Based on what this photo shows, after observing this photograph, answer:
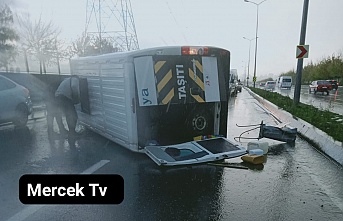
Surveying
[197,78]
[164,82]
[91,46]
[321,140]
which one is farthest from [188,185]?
[91,46]

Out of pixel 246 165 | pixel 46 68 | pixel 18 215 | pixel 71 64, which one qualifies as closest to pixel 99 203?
pixel 18 215

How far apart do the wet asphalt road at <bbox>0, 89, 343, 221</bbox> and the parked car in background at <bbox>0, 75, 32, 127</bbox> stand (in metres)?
2.07

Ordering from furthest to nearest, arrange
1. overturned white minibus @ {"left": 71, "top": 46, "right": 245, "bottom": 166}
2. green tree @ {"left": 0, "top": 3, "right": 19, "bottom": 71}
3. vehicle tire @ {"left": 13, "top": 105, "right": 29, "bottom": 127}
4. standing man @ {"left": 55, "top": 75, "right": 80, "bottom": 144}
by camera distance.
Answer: green tree @ {"left": 0, "top": 3, "right": 19, "bottom": 71}
vehicle tire @ {"left": 13, "top": 105, "right": 29, "bottom": 127}
standing man @ {"left": 55, "top": 75, "right": 80, "bottom": 144}
overturned white minibus @ {"left": 71, "top": 46, "right": 245, "bottom": 166}

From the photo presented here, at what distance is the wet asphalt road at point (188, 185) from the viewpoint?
3.23m

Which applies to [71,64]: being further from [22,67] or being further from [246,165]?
[22,67]

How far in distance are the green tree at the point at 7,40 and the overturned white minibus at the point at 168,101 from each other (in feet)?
23.3

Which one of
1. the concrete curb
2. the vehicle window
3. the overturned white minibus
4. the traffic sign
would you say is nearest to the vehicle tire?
Result: the vehicle window

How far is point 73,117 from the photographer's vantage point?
23.3ft

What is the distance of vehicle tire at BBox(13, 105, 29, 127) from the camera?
8352 millimetres

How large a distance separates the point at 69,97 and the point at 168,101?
3.04m

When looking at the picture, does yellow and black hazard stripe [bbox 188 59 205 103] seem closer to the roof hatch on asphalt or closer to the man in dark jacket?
the roof hatch on asphalt

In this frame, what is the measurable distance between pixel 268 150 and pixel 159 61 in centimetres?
316

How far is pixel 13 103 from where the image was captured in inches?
320

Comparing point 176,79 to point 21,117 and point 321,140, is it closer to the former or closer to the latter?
point 321,140
